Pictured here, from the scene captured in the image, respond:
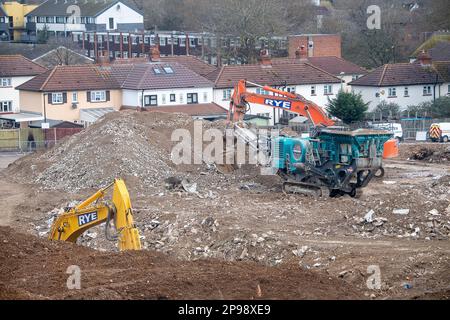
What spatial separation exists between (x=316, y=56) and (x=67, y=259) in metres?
50.7

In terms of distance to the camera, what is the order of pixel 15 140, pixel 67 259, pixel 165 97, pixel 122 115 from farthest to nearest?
pixel 165 97 → pixel 15 140 → pixel 122 115 → pixel 67 259

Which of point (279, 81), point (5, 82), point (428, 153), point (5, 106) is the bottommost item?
point (428, 153)

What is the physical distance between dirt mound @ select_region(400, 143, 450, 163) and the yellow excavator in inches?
836

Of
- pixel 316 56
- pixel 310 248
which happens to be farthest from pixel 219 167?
pixel 316 56

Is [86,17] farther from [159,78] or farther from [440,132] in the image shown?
[440,132]

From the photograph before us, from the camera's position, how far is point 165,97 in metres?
50.8

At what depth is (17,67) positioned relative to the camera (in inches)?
2285

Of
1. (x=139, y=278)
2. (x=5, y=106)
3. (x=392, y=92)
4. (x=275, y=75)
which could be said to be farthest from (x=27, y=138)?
(x=139, y=278)

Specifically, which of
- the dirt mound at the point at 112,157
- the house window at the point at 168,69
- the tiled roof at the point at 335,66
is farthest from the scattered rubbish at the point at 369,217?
the tiled roof at the point at 335,66

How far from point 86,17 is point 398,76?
4025 cm

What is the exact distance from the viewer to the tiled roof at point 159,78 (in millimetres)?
50656

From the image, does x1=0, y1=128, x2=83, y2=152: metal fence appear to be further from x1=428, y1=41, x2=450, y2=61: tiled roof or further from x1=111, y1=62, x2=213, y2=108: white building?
x1=428, y1=41, x2=450, y2=61: tiled roof

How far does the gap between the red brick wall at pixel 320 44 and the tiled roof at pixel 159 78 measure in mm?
16140
